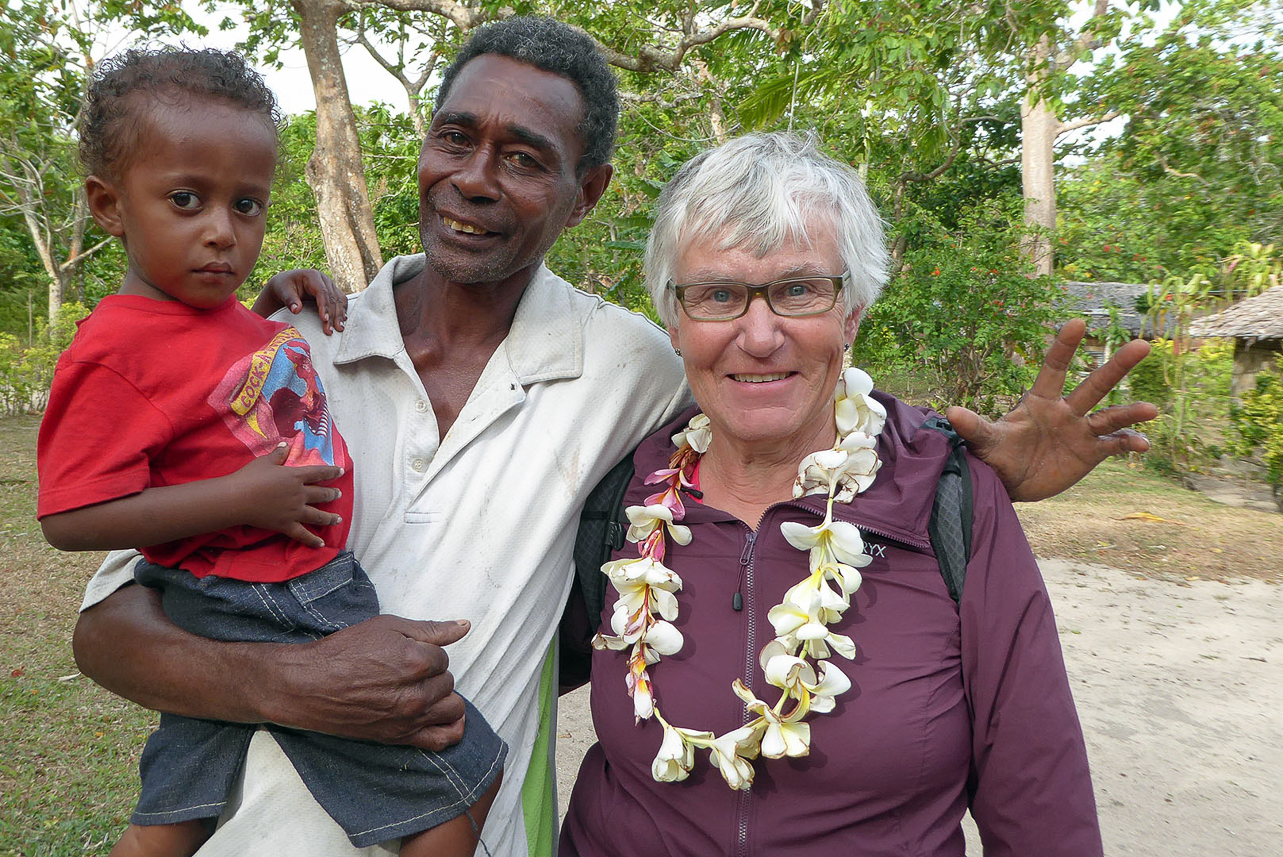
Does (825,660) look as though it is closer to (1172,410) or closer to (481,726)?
(481,726)

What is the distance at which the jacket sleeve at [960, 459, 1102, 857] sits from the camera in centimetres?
175

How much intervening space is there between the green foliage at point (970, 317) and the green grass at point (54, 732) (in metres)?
9.83

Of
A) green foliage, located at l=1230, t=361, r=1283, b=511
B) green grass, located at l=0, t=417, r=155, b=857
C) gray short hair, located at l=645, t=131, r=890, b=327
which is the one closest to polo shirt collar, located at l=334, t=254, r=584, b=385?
gray short hair, located at l=645, t=131, r=890, b=327

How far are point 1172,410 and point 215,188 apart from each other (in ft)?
44.5

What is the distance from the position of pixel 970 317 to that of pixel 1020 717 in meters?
11.8

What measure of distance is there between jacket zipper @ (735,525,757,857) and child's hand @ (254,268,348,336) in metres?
1.08

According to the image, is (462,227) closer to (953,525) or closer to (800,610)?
(800,610)

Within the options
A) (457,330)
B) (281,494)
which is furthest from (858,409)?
(281,494)

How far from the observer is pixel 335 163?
6617 mm

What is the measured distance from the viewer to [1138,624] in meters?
6.77

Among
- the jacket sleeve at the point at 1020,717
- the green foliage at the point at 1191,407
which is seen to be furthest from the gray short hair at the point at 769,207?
the green foliage at the point at 1191,407

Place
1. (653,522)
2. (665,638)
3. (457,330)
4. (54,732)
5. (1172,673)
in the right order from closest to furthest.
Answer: (665,638)
(653,522)
(457,330)
(54,732)
(1172,673)

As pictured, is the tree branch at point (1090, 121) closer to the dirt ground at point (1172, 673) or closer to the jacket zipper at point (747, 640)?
the dirt ground at point (1172, 673)

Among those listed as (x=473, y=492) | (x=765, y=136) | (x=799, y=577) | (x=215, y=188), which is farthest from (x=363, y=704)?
(x=765, y=136)
